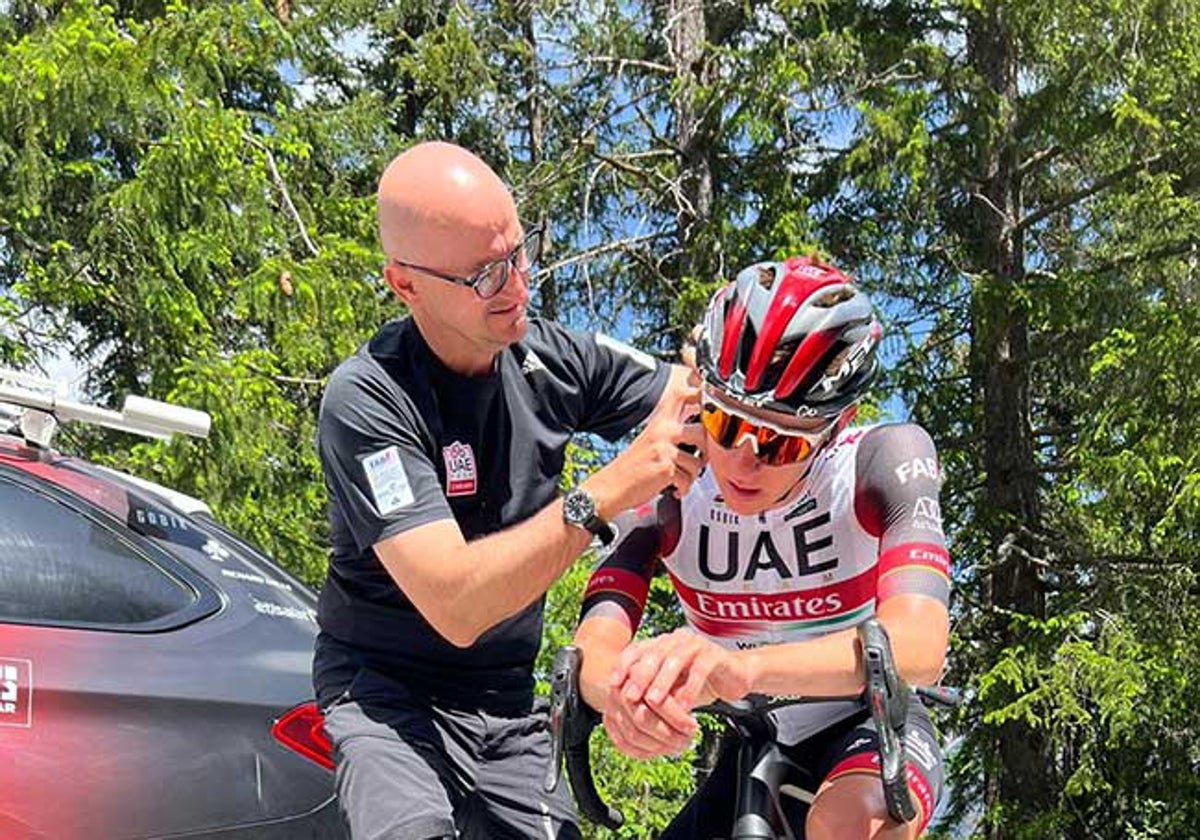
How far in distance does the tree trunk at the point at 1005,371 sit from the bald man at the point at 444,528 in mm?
11656

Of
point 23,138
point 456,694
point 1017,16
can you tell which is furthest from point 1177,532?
point 456,694

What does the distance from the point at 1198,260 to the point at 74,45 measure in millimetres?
→ 9652

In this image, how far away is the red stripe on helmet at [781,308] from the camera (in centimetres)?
198

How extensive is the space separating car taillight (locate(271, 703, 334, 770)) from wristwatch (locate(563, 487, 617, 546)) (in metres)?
1.35

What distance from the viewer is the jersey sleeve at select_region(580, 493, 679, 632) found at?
223 cm

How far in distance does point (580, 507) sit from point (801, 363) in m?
0.50

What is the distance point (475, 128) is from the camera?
18.0 m

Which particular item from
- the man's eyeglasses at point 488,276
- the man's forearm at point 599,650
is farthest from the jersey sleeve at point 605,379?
the man's forearm at point 599,650

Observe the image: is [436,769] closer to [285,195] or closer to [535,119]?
[285,195]

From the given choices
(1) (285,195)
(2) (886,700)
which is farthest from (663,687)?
(1) (285,195)

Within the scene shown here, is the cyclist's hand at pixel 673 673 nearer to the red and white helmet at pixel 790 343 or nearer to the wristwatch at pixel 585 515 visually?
the red and white helmet at pixel 790 343

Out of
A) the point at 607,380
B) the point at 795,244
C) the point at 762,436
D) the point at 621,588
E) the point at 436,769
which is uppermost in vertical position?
the point at 795,244

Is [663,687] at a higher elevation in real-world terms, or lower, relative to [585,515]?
lower

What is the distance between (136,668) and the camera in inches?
130
